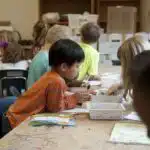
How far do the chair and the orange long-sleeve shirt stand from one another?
156 cm

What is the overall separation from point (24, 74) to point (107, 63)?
4.20 ft

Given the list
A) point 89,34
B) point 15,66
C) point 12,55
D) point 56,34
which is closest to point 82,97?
point 56,34

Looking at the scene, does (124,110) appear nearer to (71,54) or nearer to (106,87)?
(71,54)

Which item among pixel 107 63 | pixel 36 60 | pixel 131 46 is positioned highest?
pixel 131 46

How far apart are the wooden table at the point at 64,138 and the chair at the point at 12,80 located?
6.17ft

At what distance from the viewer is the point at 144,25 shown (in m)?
5.64

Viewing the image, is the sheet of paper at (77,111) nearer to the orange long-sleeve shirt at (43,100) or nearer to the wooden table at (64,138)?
the orange long-sleeve shirt at (43,100)

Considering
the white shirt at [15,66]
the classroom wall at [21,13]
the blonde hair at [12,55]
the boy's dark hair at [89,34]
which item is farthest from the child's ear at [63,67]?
the classroom wall at [21,13]

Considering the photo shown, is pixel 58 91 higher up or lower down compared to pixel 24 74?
higher up

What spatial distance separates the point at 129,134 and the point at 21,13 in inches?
186

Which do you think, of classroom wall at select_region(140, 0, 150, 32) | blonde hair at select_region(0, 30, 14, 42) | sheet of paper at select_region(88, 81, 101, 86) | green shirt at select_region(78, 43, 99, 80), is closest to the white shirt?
green shirt at select_region(78, 43, 99, 80)

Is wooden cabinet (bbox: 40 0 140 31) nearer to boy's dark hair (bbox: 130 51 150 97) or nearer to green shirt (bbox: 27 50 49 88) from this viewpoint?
green shirt (bbox: 27 50 49 88)

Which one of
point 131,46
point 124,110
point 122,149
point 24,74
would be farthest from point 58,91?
point 24,74

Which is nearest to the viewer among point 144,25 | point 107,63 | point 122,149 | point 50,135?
point 122,149
